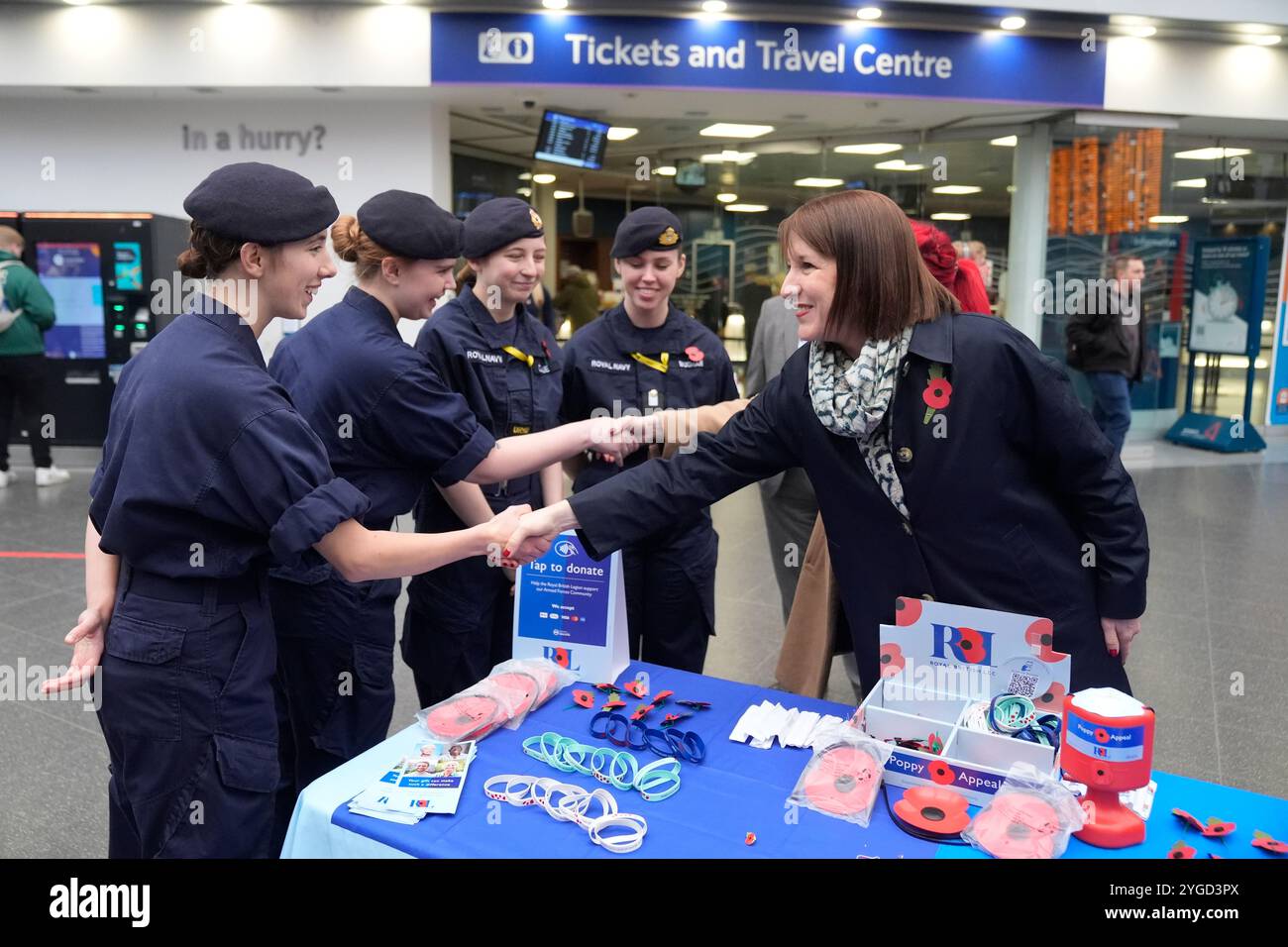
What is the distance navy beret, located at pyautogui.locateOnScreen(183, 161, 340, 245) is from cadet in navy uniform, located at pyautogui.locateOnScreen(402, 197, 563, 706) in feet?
3.11

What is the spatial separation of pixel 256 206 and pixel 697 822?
1296 mm

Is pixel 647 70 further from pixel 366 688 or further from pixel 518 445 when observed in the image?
pixel 366 688

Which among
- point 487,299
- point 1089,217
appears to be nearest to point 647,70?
point 1089,217

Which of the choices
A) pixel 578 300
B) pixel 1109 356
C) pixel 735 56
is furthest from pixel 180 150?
pixel 1109 356

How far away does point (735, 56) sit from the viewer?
7695 mm

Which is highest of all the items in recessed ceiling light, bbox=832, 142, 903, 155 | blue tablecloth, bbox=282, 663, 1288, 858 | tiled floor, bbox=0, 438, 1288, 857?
recessed ceiling light, bbox=832, 142, 903, 155

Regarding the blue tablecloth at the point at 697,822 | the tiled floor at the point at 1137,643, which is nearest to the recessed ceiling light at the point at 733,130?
the tiled floor at the point at 1137,643

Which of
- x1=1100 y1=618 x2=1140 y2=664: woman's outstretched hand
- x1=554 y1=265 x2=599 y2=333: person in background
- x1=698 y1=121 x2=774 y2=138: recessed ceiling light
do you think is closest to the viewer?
x1=1100 y1=618 x2=1140 y2=664: woman's outstretched hand

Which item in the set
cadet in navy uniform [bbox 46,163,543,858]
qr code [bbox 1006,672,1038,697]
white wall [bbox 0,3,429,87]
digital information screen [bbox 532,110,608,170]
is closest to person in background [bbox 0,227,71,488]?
white wall [bbox 0,3,429,87]

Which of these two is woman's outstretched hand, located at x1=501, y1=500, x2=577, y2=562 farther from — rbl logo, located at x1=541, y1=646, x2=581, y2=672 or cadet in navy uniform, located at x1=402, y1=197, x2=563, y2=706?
cadet in navy uniform, located at x1=402, y1=197, x2=563, y2=706

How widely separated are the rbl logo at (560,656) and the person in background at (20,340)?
21.8 ft

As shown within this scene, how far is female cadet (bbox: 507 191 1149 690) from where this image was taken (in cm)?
196

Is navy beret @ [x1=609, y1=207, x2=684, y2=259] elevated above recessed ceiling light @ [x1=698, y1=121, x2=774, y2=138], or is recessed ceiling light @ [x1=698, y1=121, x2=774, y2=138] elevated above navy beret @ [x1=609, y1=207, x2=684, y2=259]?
recessed ceiling light @ [x1=698, y1=121, x2=774, y2=138]

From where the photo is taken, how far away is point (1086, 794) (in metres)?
1.63
